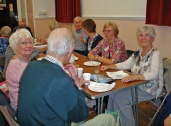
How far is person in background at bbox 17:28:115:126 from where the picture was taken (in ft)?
3.58

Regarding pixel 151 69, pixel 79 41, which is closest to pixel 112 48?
pixel 151 69

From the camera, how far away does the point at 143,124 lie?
2.54m

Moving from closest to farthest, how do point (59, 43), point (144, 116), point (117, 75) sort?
point (59, 43)
point (117, 75)
point (144, 116)

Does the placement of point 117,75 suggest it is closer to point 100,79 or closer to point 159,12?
point 100,79

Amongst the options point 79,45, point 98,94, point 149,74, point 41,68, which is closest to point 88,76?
point 98,94

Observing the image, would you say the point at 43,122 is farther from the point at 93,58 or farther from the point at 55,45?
the point at 93,58

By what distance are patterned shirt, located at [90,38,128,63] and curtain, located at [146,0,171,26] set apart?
2.57ft

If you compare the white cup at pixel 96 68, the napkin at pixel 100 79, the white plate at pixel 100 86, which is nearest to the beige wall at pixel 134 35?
the white cup at pixel 96 68

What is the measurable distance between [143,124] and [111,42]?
3.74 feet

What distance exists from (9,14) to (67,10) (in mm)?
2280

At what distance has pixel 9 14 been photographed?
6398 mm

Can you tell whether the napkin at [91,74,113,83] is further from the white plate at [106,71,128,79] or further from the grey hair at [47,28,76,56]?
the grey hair at [47,28,76,56]

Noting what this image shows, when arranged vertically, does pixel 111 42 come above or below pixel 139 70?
above

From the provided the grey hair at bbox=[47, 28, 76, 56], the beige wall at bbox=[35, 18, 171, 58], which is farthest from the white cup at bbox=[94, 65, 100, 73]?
the beige wall at bbox=[35, 18, 171, 58]
